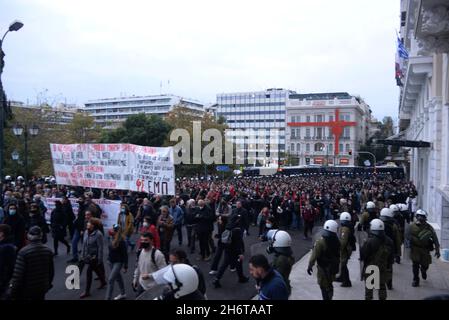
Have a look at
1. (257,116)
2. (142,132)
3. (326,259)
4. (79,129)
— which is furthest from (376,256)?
(257,116)

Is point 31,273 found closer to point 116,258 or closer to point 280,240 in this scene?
point 116,258

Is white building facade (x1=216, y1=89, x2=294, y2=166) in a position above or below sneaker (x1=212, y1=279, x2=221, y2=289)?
above

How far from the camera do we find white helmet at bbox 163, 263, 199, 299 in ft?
12.7

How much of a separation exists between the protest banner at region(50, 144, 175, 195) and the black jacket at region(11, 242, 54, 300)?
597cm

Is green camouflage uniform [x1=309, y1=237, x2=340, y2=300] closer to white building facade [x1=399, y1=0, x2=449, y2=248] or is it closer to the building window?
white building facade [x1=399, y1=0, x2=449, y2=248]

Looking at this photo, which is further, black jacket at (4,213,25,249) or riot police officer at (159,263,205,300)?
black jacket at (4,213,25,249)

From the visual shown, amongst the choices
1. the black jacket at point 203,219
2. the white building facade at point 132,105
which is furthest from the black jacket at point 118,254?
the white building facade at point 132,105

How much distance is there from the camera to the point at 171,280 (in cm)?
390

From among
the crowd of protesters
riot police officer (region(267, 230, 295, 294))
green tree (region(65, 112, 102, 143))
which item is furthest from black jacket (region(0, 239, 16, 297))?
green tree (region(65, 112, 102, 143))

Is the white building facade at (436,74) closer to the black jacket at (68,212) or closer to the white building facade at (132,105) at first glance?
the black jacket at (68,212)

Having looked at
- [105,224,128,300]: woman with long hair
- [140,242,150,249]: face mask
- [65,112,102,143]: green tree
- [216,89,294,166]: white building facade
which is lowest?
[105,224,128,300]: woman with long hair

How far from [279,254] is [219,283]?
318 cm

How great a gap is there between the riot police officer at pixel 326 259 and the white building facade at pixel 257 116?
326 ft
